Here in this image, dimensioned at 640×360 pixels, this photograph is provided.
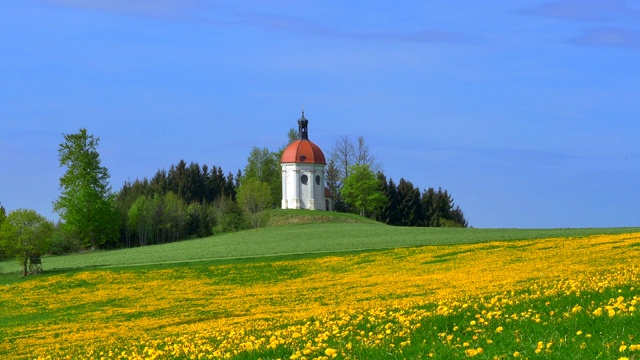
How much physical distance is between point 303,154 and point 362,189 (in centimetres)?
1245

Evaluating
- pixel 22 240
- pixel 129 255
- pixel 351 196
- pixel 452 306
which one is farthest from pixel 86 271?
pixel 351 196

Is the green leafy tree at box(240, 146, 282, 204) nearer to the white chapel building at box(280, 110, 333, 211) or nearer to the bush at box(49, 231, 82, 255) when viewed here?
the white chapel building at box(280, 110, 333, 211)

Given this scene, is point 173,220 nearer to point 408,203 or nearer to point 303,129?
point 303,129

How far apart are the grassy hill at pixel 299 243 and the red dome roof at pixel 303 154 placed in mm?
24857

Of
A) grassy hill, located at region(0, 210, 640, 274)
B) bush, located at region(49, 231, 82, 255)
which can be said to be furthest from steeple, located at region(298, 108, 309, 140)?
bush, located at region(49, 231, 82, 255)

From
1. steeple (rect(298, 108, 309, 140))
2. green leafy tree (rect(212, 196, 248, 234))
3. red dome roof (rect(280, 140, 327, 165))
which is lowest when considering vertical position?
green leafy tree (rect(212, 196, 248, 234))

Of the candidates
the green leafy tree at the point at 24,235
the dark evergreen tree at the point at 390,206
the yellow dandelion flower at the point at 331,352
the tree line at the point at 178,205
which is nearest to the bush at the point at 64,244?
the tree line at the point at 178,205

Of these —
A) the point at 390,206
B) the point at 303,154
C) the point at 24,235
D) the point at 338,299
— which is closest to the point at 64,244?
the point at 24,235

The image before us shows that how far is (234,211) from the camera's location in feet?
427

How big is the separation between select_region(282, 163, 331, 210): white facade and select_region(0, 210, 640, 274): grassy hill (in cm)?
2283

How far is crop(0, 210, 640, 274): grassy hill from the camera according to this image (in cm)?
7075

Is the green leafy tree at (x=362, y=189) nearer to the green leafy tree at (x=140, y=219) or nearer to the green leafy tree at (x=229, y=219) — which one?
the green leafy tree at (x=229, y=219)

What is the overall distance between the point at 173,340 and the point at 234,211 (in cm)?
10933

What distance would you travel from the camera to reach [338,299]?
34750 millimetres
